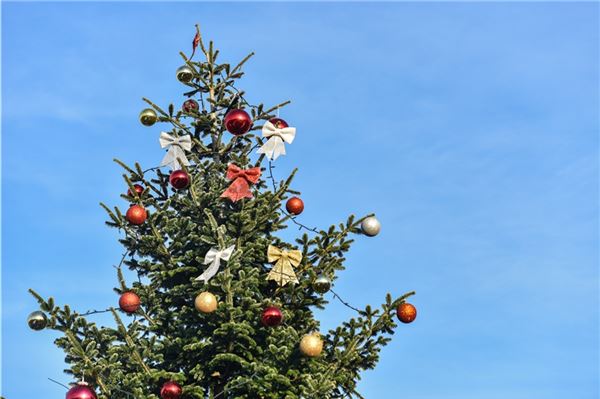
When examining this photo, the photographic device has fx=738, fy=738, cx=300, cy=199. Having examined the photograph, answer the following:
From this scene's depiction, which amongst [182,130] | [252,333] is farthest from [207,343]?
[182,130]

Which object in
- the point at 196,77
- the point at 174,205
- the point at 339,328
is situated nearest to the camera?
the point at 339,328

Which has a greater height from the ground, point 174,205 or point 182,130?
point 182,130

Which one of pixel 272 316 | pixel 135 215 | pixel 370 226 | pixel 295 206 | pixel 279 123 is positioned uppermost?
pixel 279 123

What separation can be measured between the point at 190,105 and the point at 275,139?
1.87 m

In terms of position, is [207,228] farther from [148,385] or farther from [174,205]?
[148,385]

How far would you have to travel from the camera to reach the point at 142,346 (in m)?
11.0

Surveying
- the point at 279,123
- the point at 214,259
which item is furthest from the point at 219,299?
the point at 279,123

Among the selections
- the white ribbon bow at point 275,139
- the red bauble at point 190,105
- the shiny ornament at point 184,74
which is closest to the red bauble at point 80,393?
the white ribbon bow at point 275,139

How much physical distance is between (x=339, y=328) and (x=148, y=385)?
10.0 feet

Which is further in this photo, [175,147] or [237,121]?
[175,147]

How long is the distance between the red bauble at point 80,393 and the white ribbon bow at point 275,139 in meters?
5.34

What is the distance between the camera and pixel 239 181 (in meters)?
12.2

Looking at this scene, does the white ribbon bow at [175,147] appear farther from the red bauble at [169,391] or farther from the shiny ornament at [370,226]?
the red bauble at [169,391]

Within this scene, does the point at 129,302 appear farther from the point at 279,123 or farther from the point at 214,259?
the point at 279,123
